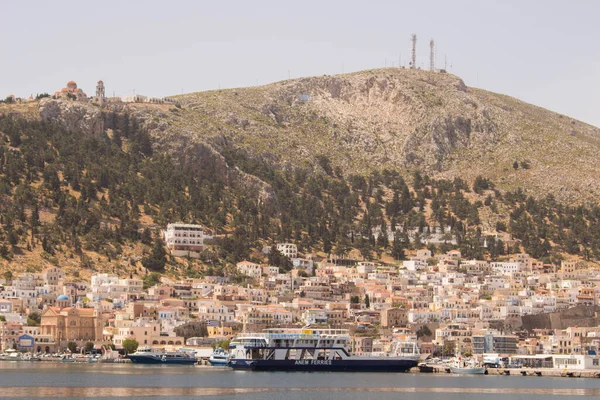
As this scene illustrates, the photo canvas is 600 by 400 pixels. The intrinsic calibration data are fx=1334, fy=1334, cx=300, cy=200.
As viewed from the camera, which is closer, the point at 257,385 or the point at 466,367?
the point at 257,385

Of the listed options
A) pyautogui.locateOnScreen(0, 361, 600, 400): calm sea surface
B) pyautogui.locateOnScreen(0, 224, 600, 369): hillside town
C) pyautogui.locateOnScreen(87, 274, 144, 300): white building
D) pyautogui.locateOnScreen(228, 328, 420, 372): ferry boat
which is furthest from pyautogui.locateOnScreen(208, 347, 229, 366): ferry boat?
pyautogui.locateOnScreen(87, 274, 144, 300): white building

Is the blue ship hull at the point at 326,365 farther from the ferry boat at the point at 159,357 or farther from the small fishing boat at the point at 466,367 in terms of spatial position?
the ferry boat at the point at 159,357

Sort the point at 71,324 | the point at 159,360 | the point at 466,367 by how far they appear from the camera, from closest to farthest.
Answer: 1. the point at 466,367
2. the point at 159,360
3. the point at 71,324

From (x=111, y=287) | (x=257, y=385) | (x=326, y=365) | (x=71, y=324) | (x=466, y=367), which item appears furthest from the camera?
(x=111, y=287)

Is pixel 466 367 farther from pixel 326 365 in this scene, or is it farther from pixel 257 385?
pixel 257 385

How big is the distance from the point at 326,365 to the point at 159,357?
23.7 metres

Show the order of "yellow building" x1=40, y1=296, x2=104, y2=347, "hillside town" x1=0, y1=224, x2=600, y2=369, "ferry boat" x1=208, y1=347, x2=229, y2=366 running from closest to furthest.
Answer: "ferry boat" x1=208, y1=347, x2=229, y2=366, "hillside town" x1=0, y1=224, x2=600, y2=369, "yellow building" x1=40, y1=296, x2=104, y2=347

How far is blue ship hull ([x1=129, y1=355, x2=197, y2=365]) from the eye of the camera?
167875mm

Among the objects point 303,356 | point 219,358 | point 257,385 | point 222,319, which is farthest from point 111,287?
point 257,385

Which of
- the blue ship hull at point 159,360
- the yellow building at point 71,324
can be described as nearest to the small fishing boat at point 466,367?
the blue ship hull at point 159,360

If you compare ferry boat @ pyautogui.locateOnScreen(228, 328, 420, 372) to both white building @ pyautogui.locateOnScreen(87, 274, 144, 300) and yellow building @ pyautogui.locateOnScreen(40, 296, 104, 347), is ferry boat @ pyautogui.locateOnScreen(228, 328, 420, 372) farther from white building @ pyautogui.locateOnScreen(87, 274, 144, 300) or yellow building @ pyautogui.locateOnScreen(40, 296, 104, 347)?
white building @ pyautogui.locateOnScreen(87, 274, 144, 300)

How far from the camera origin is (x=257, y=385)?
129 m

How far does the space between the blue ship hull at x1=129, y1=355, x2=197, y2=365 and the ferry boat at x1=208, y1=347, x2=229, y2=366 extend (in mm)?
3038

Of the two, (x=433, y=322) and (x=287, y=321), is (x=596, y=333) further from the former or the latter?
(x=287, y=321)
